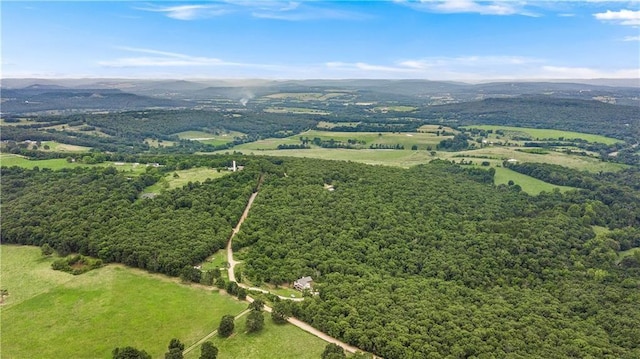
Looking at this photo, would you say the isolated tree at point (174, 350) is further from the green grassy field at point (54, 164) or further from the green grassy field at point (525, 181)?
the green grassy field at point (525, 181)

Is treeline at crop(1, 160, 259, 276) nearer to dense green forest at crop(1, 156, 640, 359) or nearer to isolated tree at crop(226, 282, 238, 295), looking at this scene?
dense green forest at crop(1, 156, 640, 359)

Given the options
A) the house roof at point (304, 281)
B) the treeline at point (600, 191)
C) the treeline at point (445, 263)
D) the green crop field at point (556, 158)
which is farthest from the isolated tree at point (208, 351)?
the green crop field at point (556, 158)

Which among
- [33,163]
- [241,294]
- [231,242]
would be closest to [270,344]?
[241,294]

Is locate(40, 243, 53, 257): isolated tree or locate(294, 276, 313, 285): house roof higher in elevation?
locate(40, 243, 53, 257): isolated tree

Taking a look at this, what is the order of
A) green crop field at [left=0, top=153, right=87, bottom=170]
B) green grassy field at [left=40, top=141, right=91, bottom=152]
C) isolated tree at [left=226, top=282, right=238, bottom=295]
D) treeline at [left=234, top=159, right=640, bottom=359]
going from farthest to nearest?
1. green grassy field at [left=40, top=141, right=91, bottom=152]
2. green crop field at [left=0, top=153, right=87, bottom=170]
3. isolated tree at [left=226, top=282, right=238, bottom=295]
4. treeline at [left=234, top=159, right=640, bottom=359]

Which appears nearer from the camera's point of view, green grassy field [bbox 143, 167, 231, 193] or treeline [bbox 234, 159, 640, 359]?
treeline [bbox 234, 159, 640, 359]

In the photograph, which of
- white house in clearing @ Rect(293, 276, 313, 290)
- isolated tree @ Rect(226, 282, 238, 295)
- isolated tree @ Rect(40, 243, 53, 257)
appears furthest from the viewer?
isolated tree @ Rect(40, 243, 53, 257)

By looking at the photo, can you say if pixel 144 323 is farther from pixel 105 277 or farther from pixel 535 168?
pixel 535 168

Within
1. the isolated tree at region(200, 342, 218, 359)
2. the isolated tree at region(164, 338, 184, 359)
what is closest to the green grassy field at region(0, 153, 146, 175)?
the isolated tree at region(164, 338, 184, 359)
